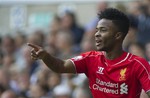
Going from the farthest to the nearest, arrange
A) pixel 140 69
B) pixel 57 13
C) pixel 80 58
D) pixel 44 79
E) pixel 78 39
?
pixel 57 13
pixel 78 39
pixel 44 79
pixel 80 58
pixel 140 69

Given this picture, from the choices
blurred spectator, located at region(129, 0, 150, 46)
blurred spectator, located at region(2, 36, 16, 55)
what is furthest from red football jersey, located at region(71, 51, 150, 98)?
blurred spectator, located at region(2, 36, 16, 55)

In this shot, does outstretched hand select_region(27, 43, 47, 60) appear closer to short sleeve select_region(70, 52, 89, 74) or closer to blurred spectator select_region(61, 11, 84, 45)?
short sleeve select_region(70, 52, 89, 74)

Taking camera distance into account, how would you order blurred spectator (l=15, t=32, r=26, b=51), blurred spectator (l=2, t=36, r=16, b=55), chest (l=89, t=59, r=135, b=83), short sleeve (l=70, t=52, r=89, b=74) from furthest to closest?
blurred spectator (l=15, t=32, r=26, b=51)
blurred spectator (l=2, t=36, r=16, b=55)
short sleeve (l=70, t=52, r=89, b=74)
chest (l=89, t=59, r=135, b=83)

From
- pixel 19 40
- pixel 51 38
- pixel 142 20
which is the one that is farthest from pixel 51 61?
pixel 19 40

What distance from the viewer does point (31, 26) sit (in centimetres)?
1395

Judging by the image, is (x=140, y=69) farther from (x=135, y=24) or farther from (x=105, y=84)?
(x=135, y=24)

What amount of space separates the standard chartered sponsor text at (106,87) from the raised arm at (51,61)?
294 mm

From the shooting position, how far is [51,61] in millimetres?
6020

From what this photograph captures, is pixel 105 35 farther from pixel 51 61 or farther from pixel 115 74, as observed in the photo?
pixel 51 61

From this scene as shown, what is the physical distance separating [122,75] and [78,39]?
18.9 feet

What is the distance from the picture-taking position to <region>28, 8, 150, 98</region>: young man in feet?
19.3

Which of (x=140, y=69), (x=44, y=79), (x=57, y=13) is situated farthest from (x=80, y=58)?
(x=57, y=13)

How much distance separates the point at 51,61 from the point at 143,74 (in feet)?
3.04

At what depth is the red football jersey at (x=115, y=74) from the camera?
5.85 metres
